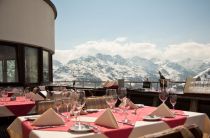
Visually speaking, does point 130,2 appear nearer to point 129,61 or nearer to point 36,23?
point 36,23

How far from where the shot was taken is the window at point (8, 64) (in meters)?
8.30

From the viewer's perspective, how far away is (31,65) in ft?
31.2

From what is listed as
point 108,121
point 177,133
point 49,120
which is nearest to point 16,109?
point 49,120

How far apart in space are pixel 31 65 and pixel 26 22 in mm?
1559

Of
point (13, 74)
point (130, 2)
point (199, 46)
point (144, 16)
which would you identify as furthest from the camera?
point (199, 46)

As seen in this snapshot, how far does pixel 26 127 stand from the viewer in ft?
5.99

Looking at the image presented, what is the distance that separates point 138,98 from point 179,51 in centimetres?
4976

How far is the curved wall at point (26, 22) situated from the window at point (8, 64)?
41cm

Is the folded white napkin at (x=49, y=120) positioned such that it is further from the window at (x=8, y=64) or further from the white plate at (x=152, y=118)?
Answer: the window at (x=8, y=64)

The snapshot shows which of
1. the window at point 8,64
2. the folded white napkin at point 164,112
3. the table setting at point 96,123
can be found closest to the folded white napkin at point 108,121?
the table setting at point 96,123

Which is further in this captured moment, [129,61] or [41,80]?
[129,61]

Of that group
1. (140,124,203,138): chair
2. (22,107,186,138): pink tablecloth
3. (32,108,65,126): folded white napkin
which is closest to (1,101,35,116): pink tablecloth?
(22,107,186,138): pink tablecloth

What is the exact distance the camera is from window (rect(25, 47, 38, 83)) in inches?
358

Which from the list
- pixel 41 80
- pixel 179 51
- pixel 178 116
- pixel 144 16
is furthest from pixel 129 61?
pixel 178 116
